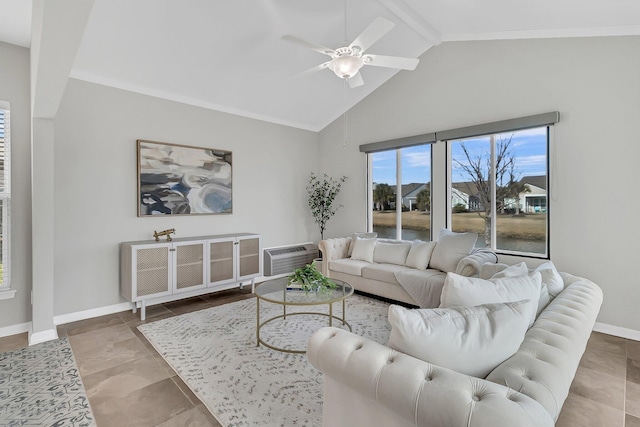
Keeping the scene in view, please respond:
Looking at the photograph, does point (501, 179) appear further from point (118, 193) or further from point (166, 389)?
point (118, 193)

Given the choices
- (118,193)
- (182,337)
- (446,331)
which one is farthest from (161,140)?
(446,331)

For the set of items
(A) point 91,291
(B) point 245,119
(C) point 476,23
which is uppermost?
(C) point 476,23

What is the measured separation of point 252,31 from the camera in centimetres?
340

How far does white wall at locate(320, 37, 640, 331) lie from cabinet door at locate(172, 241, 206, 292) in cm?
380

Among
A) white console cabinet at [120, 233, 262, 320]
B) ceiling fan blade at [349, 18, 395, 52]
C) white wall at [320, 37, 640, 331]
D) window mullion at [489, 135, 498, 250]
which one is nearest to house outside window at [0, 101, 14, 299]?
white console cabinet at [120, 233, 262, 320]

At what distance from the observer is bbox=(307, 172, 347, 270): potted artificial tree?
5.68 metres

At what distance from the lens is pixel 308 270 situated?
3.04 m

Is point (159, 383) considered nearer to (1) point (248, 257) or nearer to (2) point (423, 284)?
(1) point (248, 257)

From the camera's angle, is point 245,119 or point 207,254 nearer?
point 207,254

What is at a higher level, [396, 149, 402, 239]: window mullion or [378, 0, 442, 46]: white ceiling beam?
[378, 0, 442, 46]: white ceiling beam

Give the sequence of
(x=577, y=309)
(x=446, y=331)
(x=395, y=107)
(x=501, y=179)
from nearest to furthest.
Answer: (x=446, y=331)
(x=577, y=309)
(x=501, y=179)
(x=395, y=107)

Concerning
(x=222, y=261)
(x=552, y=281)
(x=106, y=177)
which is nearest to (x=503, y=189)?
(x=552, y=281)

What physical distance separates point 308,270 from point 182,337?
4.59 feet

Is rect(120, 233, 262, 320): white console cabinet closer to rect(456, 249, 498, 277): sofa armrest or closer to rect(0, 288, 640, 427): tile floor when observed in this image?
rect(0, 288, 640, 427): tile floor
